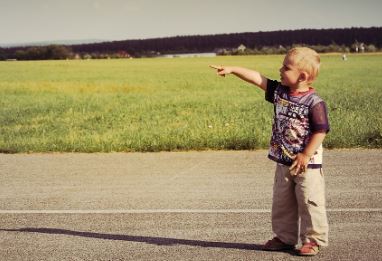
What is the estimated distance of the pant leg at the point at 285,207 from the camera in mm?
Result: 3918

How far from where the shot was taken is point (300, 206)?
153 inches

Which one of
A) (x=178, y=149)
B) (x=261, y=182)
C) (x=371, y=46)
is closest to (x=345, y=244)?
(x=261, y=182)

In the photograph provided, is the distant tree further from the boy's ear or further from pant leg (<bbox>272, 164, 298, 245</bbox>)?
the boy's ear

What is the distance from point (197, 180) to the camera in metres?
6.59

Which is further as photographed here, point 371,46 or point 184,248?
point 371,46

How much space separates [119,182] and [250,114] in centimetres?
930

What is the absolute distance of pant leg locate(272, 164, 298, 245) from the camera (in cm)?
392

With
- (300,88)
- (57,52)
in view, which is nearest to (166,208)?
(300,88)

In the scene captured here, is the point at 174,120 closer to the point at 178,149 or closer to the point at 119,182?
the point at 178,149

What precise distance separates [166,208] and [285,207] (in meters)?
1.69

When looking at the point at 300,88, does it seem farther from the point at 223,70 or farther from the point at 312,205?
the point at 312,205

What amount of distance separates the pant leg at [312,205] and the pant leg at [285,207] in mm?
82

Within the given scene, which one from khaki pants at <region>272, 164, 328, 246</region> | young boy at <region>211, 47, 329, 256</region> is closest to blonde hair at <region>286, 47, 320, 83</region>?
young boy at <region>211, 47, 329, 256</region>

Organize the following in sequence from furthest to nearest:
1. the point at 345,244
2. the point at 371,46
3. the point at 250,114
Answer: the point at 371,46
the point at 250,114
the point at 345,244
